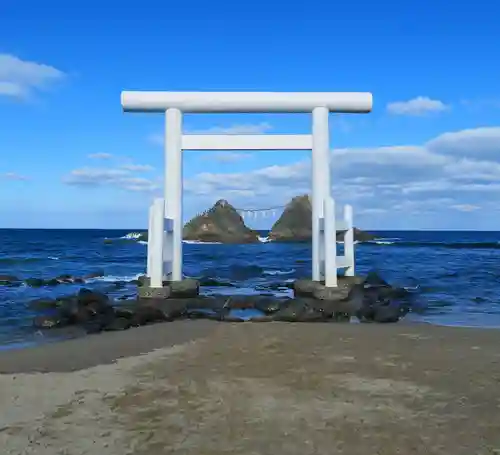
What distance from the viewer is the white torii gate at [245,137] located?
10.0 metres

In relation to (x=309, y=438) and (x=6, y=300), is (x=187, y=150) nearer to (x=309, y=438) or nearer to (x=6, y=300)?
(x=6, y=300)

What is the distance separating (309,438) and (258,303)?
6.87m

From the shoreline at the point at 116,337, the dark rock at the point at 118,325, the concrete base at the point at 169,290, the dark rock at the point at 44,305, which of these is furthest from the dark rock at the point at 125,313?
the dark rock at the point at 44,305

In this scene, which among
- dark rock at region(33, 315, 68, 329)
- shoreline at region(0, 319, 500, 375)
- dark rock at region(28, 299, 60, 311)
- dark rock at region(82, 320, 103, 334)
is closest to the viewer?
shoreline at region(0, 319, 500, 375)

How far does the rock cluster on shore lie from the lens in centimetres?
852

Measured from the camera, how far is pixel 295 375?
15.6ft

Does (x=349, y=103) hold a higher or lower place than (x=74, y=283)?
higher

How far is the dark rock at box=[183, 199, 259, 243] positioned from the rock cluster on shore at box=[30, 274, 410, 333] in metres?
46.1

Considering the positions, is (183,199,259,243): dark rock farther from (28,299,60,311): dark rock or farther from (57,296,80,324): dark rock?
(57,296,80,324): dark rock

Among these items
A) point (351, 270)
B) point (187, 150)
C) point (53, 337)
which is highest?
point (187, 150)

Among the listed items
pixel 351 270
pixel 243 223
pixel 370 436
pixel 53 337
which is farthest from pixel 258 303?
pixel 243 223

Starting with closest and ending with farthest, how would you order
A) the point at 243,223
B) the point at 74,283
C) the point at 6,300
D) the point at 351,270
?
the point at 351,270, the point at 6,300, the point at 74,283, the point at 243,223

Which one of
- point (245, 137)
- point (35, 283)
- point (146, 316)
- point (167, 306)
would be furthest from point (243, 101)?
point (35, 283)

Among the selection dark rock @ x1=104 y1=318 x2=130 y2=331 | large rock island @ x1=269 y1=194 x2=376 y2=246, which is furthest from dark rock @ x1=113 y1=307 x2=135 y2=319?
large rock island @ x1=269 y1=194 x2=376 y2=246
